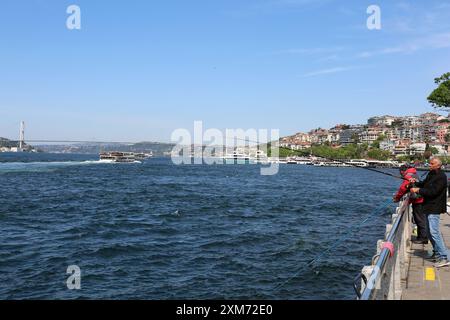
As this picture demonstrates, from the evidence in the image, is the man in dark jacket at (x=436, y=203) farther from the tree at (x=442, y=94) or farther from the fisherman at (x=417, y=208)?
the tree at (x=442, y=94)

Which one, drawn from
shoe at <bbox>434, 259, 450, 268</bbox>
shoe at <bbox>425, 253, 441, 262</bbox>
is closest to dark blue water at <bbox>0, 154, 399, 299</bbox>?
shoe at <bbox>425, 253, 441, 262</bbox>

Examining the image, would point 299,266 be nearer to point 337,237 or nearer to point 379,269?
point 337,237

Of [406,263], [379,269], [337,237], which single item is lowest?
[337,237]

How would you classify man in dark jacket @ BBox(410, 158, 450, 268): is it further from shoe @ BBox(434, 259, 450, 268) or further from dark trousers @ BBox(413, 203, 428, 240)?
dark trousers @ BBox(413, 203, 428, 240)

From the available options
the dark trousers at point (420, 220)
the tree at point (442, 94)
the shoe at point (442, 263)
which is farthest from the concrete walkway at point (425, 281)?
the tree at point (442, 94)

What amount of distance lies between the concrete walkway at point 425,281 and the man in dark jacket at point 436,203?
0.28 meters

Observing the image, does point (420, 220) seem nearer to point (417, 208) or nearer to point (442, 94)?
point (417, 208)

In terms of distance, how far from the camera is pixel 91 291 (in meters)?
12.1

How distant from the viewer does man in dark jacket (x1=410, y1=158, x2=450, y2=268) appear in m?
7.49

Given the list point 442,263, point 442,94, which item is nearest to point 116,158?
point 442,94

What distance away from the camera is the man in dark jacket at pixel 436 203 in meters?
7.49

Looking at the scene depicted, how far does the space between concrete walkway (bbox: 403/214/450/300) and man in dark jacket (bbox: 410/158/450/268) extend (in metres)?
0.28

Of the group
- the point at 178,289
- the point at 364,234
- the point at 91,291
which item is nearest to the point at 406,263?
the point at 178,289
